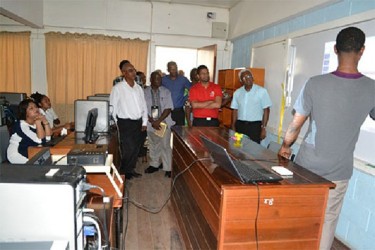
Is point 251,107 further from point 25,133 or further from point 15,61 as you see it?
point 15,61

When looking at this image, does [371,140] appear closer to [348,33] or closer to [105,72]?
[348,33]

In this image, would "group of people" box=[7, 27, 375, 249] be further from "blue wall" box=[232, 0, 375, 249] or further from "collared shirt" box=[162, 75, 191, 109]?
"blue wall" box=[232, 0, 375, 249]

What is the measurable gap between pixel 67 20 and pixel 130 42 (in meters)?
1.27

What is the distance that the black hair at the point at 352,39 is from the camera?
59.8 inches

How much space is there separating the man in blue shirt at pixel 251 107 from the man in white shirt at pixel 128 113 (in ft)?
4.16

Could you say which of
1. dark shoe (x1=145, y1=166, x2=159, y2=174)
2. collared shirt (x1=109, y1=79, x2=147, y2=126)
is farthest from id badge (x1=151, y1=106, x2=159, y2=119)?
dark shoe (x1=145, y1=166, x2=159, y2=174)

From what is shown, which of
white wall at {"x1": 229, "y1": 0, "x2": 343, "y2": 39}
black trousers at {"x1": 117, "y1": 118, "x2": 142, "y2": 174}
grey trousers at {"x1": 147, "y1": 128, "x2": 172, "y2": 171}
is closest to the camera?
white wall at {"x1": 229, "y1": 0, "x2": 343, "y2": 39}

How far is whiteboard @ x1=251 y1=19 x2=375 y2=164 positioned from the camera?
8.05 ft

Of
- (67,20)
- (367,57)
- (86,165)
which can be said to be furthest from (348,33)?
(67,20)

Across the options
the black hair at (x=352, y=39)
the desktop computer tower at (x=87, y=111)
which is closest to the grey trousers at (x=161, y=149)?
the desktop computer tower at (x=87, y=111)

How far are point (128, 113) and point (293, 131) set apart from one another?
2.38 meters

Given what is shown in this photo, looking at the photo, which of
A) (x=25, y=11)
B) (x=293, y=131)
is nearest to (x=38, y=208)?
(x=293, y=131)

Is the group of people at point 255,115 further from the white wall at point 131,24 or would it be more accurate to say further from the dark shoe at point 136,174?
the white wall at point 131,24

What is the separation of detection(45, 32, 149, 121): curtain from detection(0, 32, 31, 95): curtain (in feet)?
1.43
